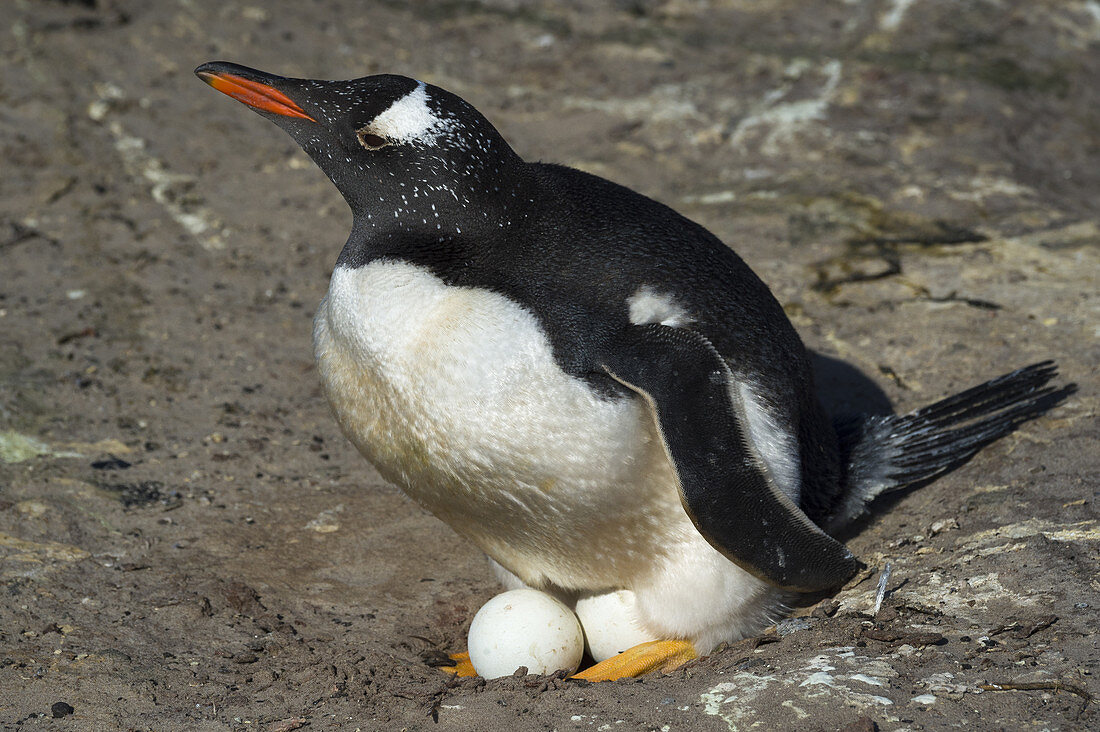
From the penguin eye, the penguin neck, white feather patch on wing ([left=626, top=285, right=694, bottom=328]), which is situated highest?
the penguin eye

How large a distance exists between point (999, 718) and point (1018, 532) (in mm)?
762

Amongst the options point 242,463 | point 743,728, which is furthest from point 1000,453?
point 242,463

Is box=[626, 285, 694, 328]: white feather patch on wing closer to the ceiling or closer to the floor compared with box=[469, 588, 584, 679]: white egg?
closer to the ceiling

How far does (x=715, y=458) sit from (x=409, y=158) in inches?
38.9

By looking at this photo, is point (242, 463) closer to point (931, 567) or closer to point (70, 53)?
point (931, 567)

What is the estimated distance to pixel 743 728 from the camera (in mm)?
2133

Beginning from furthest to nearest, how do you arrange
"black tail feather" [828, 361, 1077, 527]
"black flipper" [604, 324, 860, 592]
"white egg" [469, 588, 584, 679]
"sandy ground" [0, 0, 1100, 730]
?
"black tail feather" [828, 361, 1077, 527] < "white egg" [469, 588, 584, 679] < "sandy ground" [0, 0, 1100, 730] < "black flipper" [604, 324, 860, 592]

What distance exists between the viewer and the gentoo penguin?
92.8 inches

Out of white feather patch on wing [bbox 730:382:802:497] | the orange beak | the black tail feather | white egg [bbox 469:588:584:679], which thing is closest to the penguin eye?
the orange beak

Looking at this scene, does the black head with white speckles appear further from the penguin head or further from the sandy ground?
the sandy ground

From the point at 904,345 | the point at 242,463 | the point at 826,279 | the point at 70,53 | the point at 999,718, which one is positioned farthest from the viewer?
the point at 70,53

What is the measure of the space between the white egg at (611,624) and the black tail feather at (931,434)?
0.62 m

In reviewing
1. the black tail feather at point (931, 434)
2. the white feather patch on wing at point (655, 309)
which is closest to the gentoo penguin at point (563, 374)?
the white feather patch on wing at point (655, 309)

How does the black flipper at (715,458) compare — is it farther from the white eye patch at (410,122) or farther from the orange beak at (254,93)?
the orange beak at (254,93)
